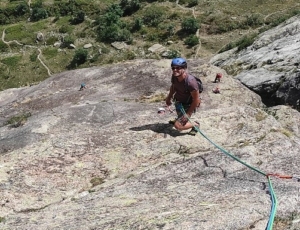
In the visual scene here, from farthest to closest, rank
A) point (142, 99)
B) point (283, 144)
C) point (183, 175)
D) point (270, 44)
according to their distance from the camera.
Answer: point (270, 44)
point (142, 99)
point (283, 144)
point (183, 175)

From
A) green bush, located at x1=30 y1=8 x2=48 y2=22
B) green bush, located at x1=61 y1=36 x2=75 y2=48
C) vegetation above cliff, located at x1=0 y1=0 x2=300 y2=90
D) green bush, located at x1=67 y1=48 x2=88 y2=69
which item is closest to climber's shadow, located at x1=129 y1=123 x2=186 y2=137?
vegetation above cliff, located at x1=0 y1=0 x2=300 y2=90

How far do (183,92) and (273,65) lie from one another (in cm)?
1150

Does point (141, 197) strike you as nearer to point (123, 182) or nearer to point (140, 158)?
point (123, 182)

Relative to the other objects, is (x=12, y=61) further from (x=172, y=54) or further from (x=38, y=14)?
(x=172, y=54)

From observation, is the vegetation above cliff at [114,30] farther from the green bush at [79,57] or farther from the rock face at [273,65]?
the rock face at [273,65]

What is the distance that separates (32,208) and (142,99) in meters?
9.57

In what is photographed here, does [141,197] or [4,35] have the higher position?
[141,197]

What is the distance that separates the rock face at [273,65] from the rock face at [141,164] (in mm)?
1781

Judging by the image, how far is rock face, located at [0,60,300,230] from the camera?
10664 mm

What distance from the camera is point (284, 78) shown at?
22.7 m

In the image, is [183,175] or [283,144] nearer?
[183,175]

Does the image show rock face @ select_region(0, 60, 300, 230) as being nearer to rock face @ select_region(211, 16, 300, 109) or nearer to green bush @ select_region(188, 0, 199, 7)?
rock face @ select_region(211, 16, 300, 109)

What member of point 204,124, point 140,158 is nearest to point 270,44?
point 204,124

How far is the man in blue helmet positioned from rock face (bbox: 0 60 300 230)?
59 centimetres
